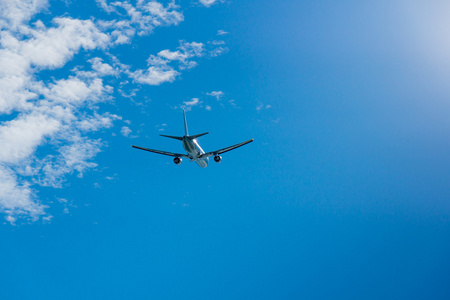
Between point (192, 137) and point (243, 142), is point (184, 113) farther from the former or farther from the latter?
point (243, 142)

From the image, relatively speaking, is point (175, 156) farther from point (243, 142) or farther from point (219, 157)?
point (243, 142)

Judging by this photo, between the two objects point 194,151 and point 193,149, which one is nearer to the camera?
point 193,149

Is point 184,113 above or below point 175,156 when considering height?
above

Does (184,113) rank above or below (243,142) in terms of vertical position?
above

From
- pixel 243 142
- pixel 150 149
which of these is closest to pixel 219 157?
pixel 243 142

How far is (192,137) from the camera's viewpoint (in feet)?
249

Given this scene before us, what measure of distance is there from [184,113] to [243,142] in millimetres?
13655

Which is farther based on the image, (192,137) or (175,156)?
(175,156)

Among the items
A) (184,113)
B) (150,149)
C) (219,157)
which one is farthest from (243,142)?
(150,149)

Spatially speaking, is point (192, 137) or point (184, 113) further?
point (184, 113)

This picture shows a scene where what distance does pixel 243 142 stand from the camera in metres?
80.1

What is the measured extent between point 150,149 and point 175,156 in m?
5.49

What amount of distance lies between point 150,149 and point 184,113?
10679 millimetres

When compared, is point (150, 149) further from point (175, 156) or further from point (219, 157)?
point (219, 157)
